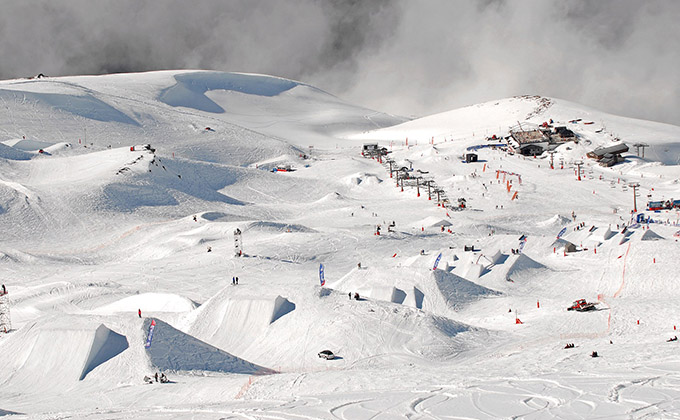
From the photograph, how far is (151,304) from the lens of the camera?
46.3 m

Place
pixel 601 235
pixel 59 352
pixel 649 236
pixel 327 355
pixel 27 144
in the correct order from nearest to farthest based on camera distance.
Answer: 1. pixel 59 352
2. pixel 327 355
3. pixel 649 236
4. pixel 601 235
5. pixel 27 144

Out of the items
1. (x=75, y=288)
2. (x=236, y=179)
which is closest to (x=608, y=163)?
(x=236, y=179)

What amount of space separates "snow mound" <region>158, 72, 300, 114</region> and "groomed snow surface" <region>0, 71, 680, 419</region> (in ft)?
141

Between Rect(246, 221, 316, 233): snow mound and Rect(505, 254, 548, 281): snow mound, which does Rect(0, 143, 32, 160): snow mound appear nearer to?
Rect(246, 221, 316, 233): snow mound

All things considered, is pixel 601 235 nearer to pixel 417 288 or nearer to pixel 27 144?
pixel 417 288

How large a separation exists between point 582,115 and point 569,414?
119m

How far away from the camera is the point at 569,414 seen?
1981 centimetres

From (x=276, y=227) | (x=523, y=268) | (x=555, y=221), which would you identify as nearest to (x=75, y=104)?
(x=276, y=227)

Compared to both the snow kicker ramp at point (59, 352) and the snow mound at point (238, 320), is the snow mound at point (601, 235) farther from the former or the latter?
the snow kicker ramp at point (59, 352)

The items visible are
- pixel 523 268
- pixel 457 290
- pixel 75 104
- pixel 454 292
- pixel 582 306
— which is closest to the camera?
pixel 582 306

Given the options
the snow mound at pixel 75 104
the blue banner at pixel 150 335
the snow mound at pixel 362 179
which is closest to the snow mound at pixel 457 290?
the blue banner at pixel 150 335

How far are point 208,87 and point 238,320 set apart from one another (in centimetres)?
15175

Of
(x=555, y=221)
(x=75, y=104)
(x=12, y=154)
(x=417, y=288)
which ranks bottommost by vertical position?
(x=417, y=288)

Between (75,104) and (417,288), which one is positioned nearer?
(417,288)
